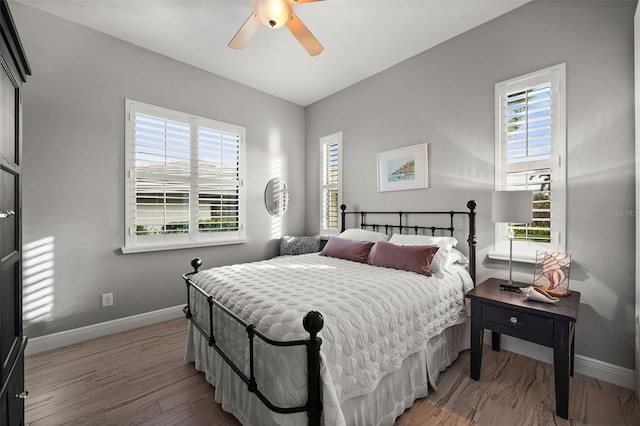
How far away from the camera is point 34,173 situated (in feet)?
8.30

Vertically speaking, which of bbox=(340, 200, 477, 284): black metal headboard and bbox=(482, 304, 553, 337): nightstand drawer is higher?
bbox=(340, 200, 477, 284): black metal headboard

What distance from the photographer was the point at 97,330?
2.84m

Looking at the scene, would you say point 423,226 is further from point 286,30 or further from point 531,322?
point 286,30

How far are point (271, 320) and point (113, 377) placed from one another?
167 cm

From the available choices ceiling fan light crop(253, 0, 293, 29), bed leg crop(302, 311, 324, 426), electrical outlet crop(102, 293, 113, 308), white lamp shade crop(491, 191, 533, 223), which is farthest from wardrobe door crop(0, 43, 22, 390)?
white lamp shade crop(491, 191, 533, 223)

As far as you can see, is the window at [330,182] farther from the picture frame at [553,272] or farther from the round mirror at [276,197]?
the picture frame at [553,272]

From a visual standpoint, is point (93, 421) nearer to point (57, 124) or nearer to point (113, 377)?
point (113, 377)


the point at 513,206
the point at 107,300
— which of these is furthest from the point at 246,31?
the point at 107,300

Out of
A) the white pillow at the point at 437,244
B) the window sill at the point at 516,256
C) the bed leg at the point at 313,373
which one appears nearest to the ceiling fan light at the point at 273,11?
the bed leg at the point at 313,373

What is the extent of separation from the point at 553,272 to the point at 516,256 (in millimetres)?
314

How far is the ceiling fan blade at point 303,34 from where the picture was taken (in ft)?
7.09

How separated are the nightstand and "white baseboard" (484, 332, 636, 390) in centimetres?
9

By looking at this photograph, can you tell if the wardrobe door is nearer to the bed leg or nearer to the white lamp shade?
the bed leg

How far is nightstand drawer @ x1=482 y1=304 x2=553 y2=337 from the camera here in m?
1.83
